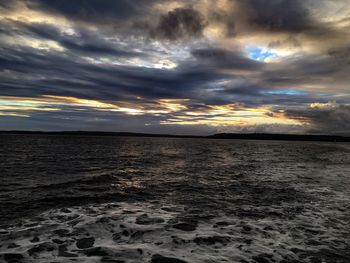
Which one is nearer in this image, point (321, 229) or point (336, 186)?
point (321, 229)

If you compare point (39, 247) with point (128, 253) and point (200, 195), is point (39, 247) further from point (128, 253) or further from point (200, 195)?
point (200, 195)

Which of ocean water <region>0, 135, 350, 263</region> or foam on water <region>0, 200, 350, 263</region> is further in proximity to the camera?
ocean water <region>0, 135, 350, 263</region>

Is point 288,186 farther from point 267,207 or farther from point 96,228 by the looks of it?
point 96,228

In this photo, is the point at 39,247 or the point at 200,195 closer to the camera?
the point at 39,247

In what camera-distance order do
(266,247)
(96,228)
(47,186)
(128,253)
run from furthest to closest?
(47,186)
(96,228)
(266,247)
(128,253)

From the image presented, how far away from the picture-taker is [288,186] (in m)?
20.9

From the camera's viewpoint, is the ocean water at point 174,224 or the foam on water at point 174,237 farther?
the ocean water at point 174,224

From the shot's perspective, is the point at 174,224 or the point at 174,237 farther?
the point at 174,224

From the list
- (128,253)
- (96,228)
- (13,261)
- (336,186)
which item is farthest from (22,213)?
(336,186)

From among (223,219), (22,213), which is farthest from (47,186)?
(223,219)

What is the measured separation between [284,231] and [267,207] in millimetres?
4083

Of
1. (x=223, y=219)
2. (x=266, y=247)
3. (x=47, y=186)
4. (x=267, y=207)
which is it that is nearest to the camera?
(x=266, y=247)

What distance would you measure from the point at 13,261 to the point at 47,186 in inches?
537

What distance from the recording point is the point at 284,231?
1052 centimetres
